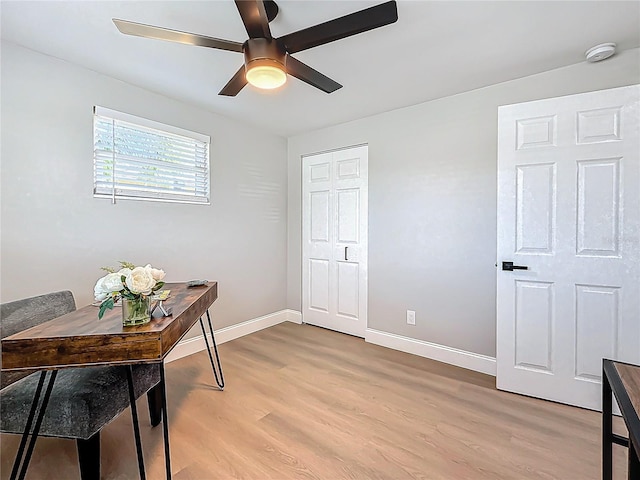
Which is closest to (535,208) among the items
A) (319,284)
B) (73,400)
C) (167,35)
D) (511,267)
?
(511,267)

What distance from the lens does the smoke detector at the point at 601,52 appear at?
6.66 ft

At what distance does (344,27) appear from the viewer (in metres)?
1.43

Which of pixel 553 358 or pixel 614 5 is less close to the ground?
pixel 614 5

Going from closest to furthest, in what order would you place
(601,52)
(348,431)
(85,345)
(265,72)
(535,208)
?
(85,345) → (265,72) → (348,431) → (601,52) → (535,208)

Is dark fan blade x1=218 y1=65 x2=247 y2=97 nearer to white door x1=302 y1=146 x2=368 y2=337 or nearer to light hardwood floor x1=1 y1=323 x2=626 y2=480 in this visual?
white door x1=302 y1=146 x2=368 y2=337

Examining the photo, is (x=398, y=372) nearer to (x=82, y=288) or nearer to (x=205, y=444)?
(x=205, y=444)

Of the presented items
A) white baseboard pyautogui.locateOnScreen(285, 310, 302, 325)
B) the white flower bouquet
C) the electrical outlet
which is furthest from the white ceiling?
white baseboard pyautogui.locateOnScreen(285, 310, 302, 325)

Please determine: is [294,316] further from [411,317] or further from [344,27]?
[344,27]

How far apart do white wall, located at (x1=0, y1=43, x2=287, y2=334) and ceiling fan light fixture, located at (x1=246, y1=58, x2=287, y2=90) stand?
1612 millimetres

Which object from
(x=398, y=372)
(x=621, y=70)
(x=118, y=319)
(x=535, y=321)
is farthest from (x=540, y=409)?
(x=118, y=319)

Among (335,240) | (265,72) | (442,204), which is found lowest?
(335,240)

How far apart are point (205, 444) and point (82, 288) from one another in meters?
1.54

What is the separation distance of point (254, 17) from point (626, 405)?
6.63ft

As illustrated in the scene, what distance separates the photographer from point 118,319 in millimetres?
1453
